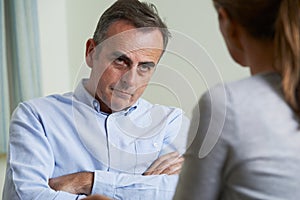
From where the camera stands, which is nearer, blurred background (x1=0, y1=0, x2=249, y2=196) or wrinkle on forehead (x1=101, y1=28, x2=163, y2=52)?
wrinkle on forehead (x1=101, y1=28, x2=163, y2=52)

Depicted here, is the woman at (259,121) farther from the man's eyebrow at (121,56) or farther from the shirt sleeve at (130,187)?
the man's eyebrow at (121,56)

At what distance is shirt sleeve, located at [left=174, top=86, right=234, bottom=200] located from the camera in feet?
2.34

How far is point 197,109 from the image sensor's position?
74 cm

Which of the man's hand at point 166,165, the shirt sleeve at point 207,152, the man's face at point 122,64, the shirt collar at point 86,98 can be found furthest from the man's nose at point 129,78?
the shirt sleeve at point 207,152

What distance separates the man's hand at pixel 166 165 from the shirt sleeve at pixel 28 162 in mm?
301

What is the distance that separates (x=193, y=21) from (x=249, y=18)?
1.67m

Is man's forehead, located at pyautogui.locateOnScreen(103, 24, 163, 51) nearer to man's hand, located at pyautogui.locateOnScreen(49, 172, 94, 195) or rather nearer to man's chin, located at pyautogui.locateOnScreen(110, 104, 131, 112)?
man's chin, located at pyautogui.locateOnScreen(110, 104, 131, 112)

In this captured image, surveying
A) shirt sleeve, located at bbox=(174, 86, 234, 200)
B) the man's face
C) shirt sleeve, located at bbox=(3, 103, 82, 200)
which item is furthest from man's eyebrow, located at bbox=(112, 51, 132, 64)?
shirt sleeve, located at bbox=(174, 86, 234, 200)

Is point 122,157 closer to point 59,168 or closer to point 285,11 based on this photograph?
point 59,168

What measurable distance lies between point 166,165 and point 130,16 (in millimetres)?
547

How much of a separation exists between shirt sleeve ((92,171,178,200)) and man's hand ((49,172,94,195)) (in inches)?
0.8

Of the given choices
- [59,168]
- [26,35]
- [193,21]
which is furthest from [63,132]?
[193,21]

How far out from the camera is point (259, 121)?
716 millimetres

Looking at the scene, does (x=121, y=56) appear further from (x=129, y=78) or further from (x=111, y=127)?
(x=111, y=127)
